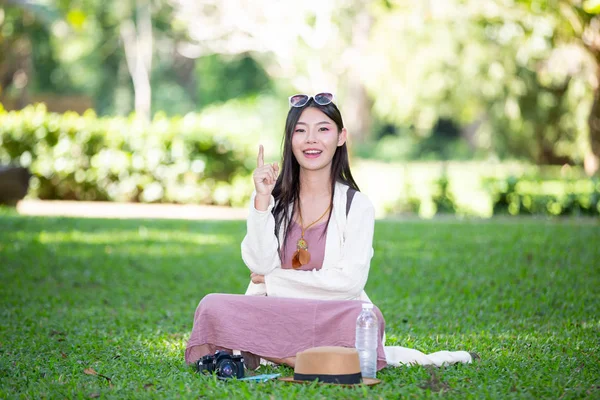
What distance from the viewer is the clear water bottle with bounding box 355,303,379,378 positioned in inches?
170

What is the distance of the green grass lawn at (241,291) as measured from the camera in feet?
14.1

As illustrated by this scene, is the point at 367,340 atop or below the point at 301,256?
below

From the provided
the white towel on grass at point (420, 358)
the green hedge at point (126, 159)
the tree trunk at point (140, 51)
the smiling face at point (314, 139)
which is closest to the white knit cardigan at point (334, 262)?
the white towel on grass at point (420, 358)

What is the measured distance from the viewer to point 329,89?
26.6 meters

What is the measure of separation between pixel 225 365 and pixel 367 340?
2.47 feet

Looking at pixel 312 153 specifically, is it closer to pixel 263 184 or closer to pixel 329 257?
pixel 263 184

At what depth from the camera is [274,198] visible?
492 centimetres

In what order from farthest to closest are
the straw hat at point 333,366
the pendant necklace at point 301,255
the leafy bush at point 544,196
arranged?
→ 1. the leafy bush at point 544,196
2. the pendant necklace at point 301,255
3. the straw hat at point 333,366

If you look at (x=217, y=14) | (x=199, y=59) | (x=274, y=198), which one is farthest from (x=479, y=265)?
(x=199, y=59)

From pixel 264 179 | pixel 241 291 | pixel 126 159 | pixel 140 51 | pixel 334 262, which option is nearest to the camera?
pixel 264 179

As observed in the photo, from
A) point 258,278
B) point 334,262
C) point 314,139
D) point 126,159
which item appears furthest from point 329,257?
A: point 126,159

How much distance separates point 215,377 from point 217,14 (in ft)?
78.5

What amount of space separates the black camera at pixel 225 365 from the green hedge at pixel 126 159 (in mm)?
11319

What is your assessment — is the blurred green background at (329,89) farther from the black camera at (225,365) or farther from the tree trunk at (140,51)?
the black camera at (225,365)
